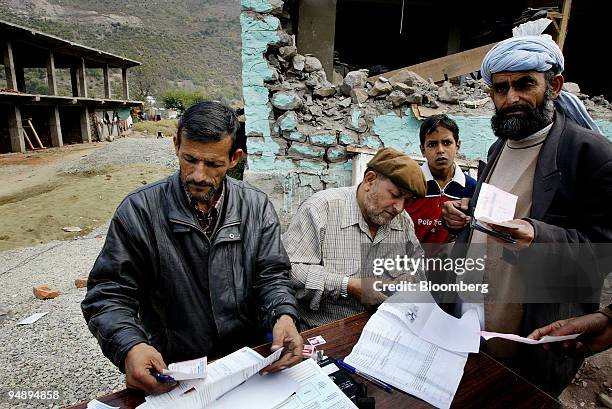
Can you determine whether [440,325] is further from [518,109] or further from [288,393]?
[518,109]

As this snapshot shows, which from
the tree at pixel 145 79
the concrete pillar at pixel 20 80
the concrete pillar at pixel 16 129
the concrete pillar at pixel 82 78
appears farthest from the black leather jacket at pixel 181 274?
the tree at pixel 145 79

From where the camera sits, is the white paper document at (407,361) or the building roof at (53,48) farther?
the building roof at (53,48)

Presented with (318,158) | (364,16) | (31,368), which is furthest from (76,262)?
(364,16)

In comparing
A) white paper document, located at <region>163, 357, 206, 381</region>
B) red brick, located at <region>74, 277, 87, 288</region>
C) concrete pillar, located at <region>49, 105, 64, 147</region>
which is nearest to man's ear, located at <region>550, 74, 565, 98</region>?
white paper document, located at <region>163, 357, 206, 381</region>

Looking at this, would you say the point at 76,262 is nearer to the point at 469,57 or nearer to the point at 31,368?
the point at 31,368

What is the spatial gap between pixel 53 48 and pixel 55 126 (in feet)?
13.8

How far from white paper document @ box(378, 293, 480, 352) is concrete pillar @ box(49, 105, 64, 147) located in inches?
940

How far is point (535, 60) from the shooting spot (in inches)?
63.4

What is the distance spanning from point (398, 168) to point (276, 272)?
85 centimetres

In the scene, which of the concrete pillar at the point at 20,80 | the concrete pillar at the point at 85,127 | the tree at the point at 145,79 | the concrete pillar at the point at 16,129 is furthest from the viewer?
the tree at the point at 145,79

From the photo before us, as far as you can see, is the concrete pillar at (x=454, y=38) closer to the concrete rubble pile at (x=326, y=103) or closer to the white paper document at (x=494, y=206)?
the concrete rubble pile at (x=326, y=103)

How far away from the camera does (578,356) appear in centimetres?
141

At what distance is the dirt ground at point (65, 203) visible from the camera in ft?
9.67

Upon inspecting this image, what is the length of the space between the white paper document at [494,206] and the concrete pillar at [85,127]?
26092 millimetres
